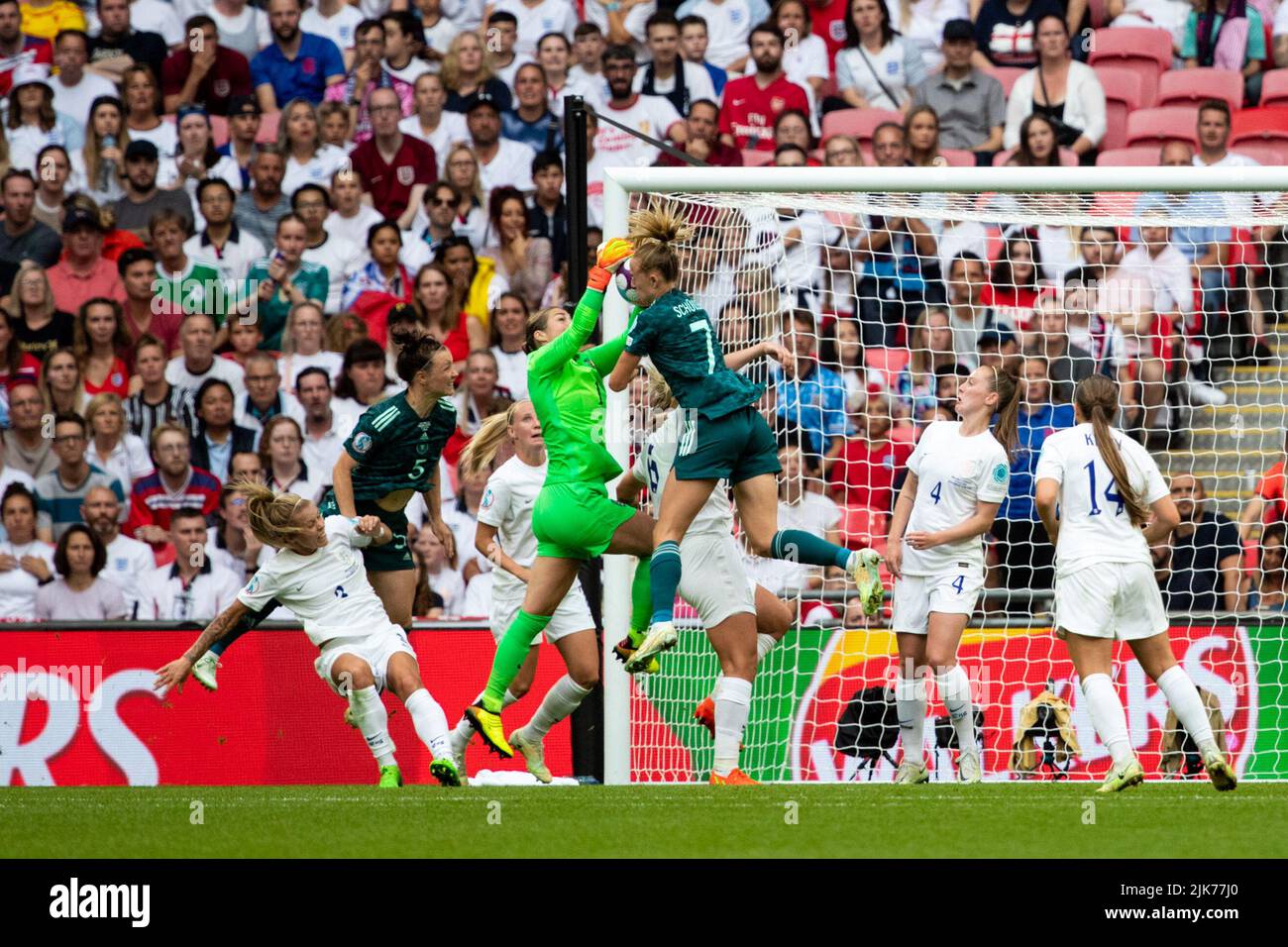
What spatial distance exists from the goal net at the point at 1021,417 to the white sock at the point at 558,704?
0.36m

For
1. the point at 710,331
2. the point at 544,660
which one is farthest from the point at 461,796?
the point at 544,660

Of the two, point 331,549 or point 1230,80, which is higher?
point 1230,80

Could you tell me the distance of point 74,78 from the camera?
1516cm

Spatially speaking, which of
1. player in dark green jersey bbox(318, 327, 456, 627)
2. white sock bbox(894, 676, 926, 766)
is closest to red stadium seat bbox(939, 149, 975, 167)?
white sock bbox(894, 676, 926, 766)

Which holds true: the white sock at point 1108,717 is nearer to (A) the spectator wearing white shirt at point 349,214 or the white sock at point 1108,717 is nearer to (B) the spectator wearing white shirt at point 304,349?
(B) the spectator wearing white shirt at point 304,349

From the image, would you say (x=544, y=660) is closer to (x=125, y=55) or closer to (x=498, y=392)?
(x=498, y=392)

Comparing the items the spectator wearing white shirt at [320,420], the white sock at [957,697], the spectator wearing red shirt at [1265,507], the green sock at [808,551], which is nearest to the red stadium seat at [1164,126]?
the spectator wearing red shirt at [1265,507]

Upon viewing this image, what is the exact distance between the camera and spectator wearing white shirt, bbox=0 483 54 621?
1227cm

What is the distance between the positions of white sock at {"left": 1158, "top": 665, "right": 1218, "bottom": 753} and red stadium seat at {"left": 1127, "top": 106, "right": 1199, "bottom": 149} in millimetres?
6870

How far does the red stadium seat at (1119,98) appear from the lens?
1429 centimetres

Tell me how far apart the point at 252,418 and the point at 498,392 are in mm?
1804

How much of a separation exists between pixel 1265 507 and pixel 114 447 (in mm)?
7947

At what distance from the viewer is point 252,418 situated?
13.1 meters

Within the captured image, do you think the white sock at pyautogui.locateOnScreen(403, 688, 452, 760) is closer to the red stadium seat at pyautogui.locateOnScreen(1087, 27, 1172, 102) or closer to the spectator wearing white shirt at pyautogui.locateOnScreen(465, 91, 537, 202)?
the spectator wearing white shirt at pyautogui.locateOnScreen(465, 91, 537, 202)
